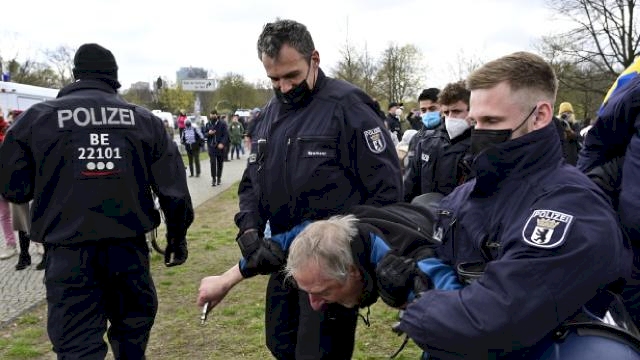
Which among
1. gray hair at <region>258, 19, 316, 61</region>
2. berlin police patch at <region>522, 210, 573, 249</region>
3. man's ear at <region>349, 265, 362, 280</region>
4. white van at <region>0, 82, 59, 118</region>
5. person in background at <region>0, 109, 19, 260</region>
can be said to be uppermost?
white van at <region>0, 82, 59, 118</region>

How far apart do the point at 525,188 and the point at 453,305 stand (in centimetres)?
38

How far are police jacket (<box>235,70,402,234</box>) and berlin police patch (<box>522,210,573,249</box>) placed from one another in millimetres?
1377

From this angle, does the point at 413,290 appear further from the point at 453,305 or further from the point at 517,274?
the point at 517,274

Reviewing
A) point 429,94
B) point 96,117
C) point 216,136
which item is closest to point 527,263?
point 96,117

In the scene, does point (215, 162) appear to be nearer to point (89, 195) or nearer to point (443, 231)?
point (89, 195)

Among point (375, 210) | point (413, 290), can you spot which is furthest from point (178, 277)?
point (413, 290)

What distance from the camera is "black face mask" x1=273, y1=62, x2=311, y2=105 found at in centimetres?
288

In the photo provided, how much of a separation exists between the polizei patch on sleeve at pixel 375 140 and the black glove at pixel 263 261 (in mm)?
671

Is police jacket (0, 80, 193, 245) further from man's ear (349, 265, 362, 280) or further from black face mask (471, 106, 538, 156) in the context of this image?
black face mask (471, 106, 538, 156)

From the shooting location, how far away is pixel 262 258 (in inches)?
108

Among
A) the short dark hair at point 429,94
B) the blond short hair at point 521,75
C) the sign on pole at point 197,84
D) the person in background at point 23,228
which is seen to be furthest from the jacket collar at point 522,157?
the sign on pole at point 197,84

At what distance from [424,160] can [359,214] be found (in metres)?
2.64

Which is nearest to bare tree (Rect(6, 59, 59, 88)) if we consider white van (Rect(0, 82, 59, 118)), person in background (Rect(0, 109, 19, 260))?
white van (Rect(0, 82, 59, 118))

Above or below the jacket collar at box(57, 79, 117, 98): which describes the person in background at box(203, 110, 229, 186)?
below
